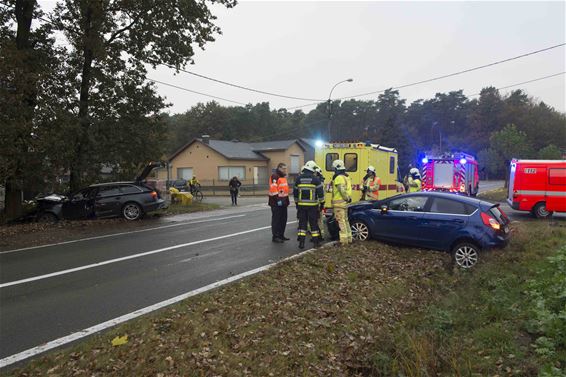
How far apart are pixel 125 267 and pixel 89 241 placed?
4.25 metres

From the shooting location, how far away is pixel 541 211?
57.0 ft

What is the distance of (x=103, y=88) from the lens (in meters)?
18.3

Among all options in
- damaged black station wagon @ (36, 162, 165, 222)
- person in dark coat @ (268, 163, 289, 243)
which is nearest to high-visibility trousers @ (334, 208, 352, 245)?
person in dark coat @ (268, 163, 289, 243)

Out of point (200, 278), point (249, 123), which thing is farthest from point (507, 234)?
point (249, 123)

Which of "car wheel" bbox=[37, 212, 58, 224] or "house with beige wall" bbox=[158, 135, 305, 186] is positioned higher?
"house with beige wall" bbox=[158, 135, 305, 186]

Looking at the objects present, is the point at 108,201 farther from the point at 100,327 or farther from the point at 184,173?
the point at 184,173

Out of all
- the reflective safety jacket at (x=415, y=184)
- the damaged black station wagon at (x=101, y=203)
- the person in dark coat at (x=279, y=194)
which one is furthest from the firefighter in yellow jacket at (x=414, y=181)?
the damaged black station wagon at (x=101, y=203)

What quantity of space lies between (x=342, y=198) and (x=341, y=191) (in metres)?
0.17

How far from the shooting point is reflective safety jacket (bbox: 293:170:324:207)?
984 centimetres

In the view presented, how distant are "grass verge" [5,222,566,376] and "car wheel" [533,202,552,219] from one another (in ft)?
34.6

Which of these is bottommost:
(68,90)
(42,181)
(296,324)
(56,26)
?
(296,324)

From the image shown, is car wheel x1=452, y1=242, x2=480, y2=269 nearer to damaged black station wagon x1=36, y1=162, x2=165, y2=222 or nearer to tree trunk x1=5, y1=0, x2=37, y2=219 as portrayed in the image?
damaged black station wagon x1=36, y1=162, x2=165, y2=222

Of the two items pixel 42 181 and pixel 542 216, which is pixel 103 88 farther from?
pixel 542 216

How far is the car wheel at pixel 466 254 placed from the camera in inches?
345
